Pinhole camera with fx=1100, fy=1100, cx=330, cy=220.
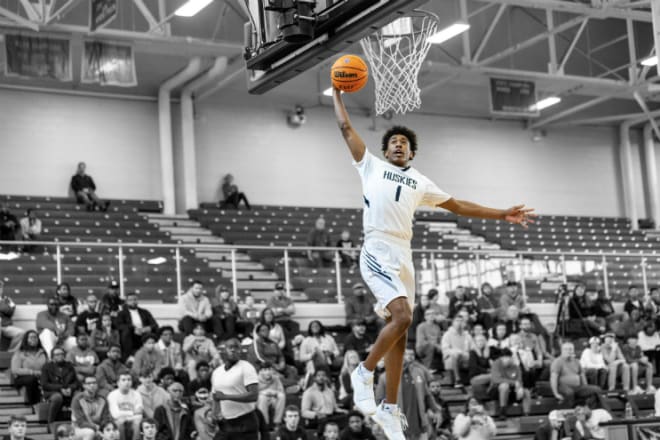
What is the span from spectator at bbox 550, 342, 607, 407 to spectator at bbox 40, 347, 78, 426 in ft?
28.5

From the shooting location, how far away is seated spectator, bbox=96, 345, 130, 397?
1611 cm

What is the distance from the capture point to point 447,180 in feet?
109

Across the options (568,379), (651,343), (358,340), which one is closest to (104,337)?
(358,340)

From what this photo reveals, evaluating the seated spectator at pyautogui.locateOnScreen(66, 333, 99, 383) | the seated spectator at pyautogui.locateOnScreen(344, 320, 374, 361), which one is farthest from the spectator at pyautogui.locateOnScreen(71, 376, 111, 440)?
the seated spectator at pyautogui.locateOnScreen(344, 320, 374, 361)

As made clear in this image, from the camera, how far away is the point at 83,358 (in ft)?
54.7

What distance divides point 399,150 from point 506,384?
11854 millimetres

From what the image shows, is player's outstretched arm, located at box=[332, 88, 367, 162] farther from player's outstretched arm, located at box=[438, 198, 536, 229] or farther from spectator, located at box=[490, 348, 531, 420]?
spectator, located at box=[490, 348, 531, 420]

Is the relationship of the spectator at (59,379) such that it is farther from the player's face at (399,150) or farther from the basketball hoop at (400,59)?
the player's face at (399,150)

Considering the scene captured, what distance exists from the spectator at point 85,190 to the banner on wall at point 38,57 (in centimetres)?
536

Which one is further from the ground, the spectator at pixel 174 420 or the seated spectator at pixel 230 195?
the seated spectator at pixel 230 195

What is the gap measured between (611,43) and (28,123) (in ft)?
51.5

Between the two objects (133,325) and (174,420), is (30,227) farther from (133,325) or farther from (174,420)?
(174,420)

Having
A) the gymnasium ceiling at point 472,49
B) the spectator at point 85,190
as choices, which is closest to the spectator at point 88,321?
the gymnasium ceiling at point 472,49

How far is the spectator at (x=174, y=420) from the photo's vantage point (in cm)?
1503
